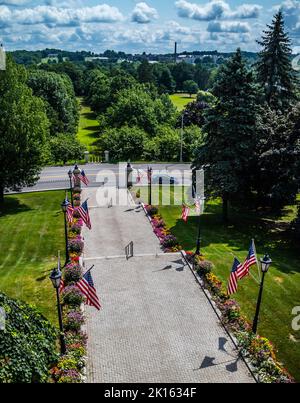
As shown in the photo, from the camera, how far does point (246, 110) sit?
2759cm

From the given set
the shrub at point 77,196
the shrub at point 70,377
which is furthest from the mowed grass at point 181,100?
the shrub at point 70,377

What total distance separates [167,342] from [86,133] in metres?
71.3

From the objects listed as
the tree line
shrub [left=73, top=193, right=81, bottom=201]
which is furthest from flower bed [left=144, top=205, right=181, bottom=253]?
shrub [left=73, top=193, right=81, bottom=201]

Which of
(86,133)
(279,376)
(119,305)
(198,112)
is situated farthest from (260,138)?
(86,133)

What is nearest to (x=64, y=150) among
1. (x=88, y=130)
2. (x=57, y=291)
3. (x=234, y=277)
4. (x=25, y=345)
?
(x=88, y=130)

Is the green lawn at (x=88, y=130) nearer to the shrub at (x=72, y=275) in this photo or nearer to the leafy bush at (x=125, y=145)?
the leafy bush at (x=125, y=145)

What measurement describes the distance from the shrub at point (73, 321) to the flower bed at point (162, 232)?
28.8 feet

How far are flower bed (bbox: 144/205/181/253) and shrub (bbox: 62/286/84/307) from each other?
24.6 feet

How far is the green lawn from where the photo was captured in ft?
237

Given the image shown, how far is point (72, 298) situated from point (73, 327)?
79.8 inches

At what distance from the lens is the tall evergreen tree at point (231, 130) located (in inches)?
1089

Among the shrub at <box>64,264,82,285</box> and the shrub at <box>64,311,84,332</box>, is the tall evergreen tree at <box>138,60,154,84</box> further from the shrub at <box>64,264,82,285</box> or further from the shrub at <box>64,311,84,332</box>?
the shrub at <box>64,311,84,332</box>

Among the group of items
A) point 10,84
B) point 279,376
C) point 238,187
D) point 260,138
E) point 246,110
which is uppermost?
point 10,84
